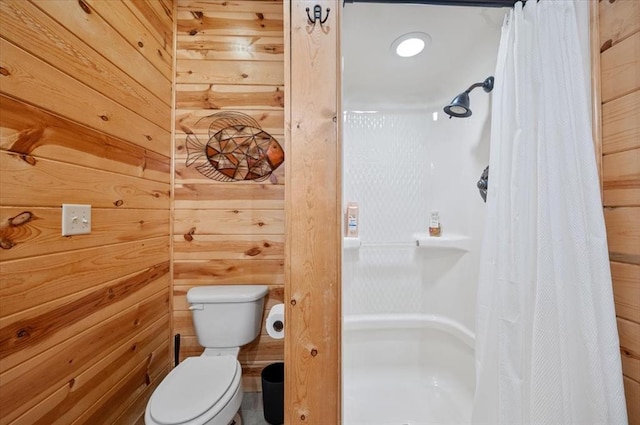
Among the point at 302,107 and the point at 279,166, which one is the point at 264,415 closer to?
the point at 279,166

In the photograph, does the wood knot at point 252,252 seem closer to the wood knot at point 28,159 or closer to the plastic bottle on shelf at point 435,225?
A: the wood knot at point 28,159

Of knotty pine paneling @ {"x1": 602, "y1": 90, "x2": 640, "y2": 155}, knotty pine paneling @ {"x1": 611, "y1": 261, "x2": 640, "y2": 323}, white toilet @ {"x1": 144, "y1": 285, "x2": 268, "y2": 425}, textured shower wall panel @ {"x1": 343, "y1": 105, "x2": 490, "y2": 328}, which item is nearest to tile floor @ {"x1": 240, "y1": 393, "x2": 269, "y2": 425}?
white toilet @ {"x1": 144, "y1": 285, "x2": 268, "y2": 425}

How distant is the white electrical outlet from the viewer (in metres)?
0.93

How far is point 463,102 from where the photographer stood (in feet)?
4.56

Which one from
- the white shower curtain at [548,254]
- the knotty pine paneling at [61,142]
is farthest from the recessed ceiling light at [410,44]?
the knotty pine paneling at [61,142]

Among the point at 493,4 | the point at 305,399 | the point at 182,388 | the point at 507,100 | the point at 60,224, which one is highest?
the point at 493,4

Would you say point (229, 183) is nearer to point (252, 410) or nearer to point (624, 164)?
point (252, 410)

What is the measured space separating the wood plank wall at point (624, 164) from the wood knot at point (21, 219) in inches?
76.1

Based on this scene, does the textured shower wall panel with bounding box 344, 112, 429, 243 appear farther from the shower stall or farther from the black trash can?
the black trash can

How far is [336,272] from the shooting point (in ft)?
2.69

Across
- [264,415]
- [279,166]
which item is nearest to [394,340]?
[264,415]

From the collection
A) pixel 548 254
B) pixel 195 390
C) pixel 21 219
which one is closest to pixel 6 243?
pixel 21 219

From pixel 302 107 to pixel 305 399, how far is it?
3.09ft

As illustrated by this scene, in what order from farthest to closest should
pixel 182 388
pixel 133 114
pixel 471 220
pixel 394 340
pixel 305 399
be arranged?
pixel 394 340 → pixel 471 220 → pixel 133 114 → pixel 182 388 → pixel 305 399
